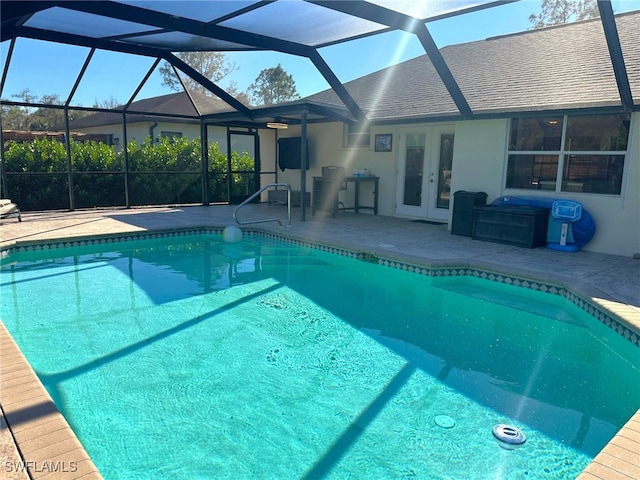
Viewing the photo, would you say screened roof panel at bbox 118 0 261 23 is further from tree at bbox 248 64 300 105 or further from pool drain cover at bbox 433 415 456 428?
tree at bbox 248 64 300 105

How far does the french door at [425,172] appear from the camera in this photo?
9.71 meters

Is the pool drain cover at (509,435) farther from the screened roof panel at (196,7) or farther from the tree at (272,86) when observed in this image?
the tree at (272,86)

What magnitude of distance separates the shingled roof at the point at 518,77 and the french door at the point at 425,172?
68 cm

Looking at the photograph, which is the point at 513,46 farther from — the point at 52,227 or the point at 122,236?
the point at 52,227

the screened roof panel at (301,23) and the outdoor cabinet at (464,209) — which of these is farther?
the outdoor cabinet at (464,209)

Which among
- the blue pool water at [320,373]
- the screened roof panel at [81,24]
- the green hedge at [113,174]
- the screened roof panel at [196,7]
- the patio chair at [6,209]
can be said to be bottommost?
the blue pool water at [320,373]

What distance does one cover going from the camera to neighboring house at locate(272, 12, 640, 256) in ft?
22.4

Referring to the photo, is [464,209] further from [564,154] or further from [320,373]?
[320,373]

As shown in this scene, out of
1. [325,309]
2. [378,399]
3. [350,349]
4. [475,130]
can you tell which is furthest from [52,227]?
[475,130]

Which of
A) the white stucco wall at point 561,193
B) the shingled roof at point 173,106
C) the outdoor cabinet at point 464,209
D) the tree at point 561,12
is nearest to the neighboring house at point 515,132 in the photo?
the white stucco wall at point 561,193

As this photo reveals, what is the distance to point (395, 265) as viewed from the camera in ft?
21.6

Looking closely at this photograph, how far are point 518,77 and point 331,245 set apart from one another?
5.41 meters

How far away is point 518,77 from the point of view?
30.0 feet

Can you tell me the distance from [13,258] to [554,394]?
7437 millimetres
